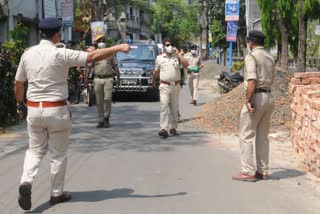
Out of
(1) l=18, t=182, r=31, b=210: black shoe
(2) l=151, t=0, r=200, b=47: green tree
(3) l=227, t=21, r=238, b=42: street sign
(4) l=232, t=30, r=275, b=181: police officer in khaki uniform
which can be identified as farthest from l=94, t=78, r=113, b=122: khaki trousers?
(2) l=151, t=0, r=200, b=47: green tree

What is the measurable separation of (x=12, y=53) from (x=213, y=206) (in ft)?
30.4

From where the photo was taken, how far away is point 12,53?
1396 cm

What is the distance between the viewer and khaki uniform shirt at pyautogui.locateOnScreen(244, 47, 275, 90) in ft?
22.9

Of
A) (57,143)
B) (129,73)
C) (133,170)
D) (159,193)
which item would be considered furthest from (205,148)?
(129,73)

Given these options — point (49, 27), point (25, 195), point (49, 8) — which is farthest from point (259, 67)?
point (49, 8)

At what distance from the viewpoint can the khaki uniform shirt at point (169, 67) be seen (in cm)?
1096

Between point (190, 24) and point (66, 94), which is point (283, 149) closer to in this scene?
point (66, 94)

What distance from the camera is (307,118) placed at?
8.16 m

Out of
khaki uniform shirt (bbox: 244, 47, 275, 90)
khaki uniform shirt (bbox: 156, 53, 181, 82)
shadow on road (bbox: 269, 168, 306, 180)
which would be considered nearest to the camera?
khaki uniform shirt (bbox: 244, 47, 275, 90)

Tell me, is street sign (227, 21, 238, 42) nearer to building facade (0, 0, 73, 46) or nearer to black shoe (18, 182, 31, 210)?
building facade (0, 0, 73, 46)

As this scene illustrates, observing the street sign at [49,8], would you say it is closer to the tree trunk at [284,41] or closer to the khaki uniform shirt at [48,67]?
the tree trunk at [284,41]

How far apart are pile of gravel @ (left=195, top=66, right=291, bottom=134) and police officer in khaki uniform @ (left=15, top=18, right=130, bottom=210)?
6.19 m

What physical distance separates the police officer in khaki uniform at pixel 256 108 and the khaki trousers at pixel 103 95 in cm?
543

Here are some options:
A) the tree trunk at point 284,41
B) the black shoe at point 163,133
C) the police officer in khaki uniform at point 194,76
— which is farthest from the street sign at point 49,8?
the black shoe at point 163,133
